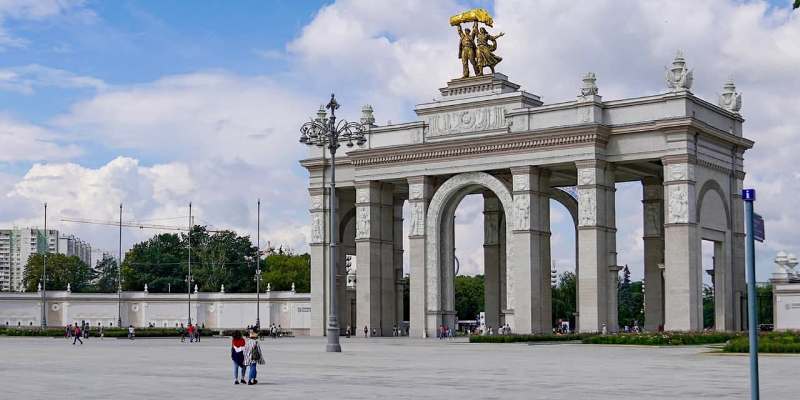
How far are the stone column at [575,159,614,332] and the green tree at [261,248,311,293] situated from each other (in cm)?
6463

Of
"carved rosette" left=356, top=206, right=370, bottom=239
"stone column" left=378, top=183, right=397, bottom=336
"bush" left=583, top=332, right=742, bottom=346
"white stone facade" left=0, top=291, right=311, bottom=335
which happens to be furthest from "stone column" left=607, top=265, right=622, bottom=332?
"white stone facade" left=0, top=291, right=311, bottom=335

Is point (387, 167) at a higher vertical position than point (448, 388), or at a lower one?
higher

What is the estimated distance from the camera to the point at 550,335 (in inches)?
2292

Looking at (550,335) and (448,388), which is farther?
(550,335)

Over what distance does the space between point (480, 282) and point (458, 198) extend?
7422 centimetres

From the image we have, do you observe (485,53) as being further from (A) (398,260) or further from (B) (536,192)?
(A) (398,260)

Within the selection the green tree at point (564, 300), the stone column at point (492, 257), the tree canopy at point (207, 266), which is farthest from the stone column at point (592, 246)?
the tree canopy at point (207, 266)

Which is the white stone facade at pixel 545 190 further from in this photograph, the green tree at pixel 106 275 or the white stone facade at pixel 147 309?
the green tree at pixel 106 275

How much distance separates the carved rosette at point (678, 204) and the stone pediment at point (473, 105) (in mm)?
10109

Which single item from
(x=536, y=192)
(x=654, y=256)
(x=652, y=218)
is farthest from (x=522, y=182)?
(x=654, y=256)

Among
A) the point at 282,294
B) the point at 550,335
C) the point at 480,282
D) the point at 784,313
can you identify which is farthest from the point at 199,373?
the point at 480,282

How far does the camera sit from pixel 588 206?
197 feet

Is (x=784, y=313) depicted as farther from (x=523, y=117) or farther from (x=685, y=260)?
(x=523, y=117)

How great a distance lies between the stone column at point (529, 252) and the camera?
204ft
